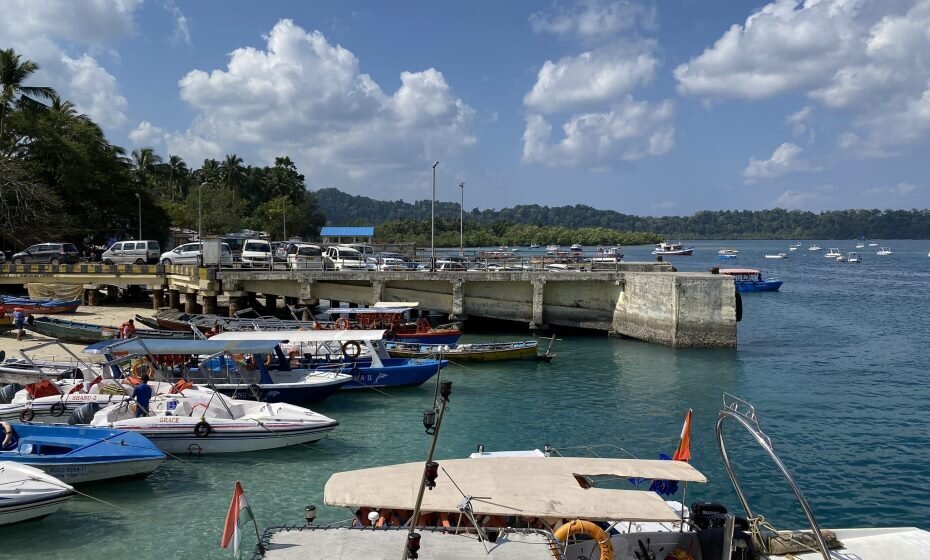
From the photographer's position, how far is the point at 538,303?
39.8 m

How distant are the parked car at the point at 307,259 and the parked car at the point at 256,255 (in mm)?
1369

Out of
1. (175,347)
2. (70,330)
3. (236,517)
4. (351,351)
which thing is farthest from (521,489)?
(70,330)

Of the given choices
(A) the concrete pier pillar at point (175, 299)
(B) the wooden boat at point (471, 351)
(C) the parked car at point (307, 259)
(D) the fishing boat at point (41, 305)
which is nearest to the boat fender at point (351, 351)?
(B) the wooden boat at point (471, 351)

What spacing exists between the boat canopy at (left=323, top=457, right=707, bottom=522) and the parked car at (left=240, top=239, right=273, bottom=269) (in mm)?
30821

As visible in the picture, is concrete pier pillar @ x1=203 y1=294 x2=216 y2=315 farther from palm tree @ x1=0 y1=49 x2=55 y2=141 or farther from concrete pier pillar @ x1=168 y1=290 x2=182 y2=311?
palm tree @ x1=0 y1=49 x2=55 y2=141

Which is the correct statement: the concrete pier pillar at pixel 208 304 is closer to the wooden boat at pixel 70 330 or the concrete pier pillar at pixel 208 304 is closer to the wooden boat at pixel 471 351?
the wooden boat at pixel 70 330

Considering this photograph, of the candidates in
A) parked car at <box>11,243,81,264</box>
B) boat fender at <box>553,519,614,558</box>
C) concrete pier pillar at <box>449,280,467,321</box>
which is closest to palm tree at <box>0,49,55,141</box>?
parked car at <box>11,243,81,264</box>

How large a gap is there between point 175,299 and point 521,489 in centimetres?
3730

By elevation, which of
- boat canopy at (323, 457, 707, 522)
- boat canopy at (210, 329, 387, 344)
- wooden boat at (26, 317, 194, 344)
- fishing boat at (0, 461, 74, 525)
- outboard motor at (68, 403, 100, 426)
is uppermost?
boat canopy at (210, 329, 387, 344)

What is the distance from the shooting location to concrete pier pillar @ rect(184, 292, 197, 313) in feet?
133

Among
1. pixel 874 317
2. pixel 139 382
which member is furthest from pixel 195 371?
pixel 874 317

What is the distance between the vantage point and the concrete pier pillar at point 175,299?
41969 mm

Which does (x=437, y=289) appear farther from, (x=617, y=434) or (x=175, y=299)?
(x=617, y=434)

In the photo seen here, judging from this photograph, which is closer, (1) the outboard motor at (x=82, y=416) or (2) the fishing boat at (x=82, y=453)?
(2) the fishing boat at (x=82, y=453)
